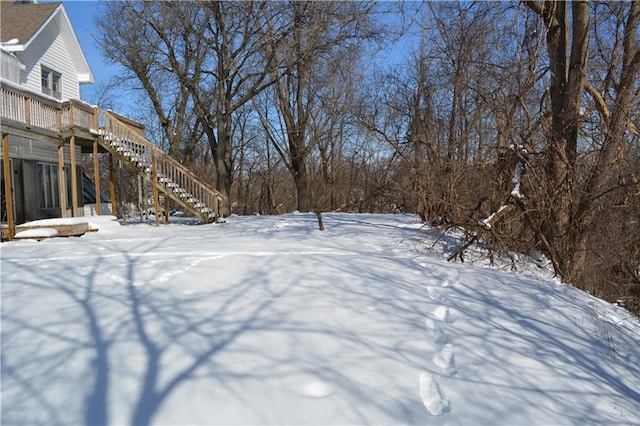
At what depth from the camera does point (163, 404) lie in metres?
2.46

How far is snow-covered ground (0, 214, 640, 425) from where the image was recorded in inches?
100

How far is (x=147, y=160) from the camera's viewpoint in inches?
506

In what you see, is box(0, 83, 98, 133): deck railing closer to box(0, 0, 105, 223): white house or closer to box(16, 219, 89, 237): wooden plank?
box(0, 0, 105, 223): white house

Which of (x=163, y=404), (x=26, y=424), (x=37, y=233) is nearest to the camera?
(x=26, y=424)

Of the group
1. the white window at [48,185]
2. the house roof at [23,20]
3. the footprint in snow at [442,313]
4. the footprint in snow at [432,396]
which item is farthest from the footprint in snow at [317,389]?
the house roof at [23,20]

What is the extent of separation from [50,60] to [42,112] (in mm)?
5583

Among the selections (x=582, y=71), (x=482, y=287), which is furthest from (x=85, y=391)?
(x=582, y=71)

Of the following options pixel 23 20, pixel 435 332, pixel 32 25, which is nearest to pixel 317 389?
pixel 435 332

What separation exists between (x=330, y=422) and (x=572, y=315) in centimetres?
378

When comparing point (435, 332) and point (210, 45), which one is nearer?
point (435, 332)

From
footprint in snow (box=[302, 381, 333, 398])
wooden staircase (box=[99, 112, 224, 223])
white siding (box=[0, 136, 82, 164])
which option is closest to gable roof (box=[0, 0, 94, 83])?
white siding (box=[0, 136, 82, 164])

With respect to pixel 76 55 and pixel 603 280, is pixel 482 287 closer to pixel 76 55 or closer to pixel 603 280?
pixel 603 280

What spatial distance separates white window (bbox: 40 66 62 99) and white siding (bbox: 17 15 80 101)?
150 millimetres

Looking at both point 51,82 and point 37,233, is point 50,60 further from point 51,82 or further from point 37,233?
point 37,233
